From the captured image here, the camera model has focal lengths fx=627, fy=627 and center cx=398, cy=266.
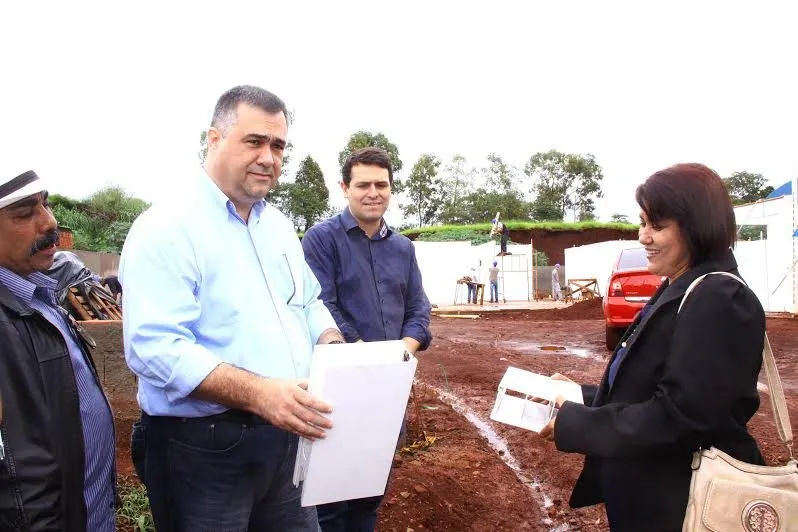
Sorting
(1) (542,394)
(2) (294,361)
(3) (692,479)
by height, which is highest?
(2) (294,361)

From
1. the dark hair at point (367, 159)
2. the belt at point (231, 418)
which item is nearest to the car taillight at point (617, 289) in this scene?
the dark hair at point (367, 159)

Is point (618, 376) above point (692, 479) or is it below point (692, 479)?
above

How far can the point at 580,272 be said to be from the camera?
Answer: 1082 inches

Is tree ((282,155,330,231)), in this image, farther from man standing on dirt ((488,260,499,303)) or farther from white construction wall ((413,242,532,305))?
man standing on dirt ((488,260,499,303))

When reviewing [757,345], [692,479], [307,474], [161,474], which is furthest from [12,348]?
[757,345]

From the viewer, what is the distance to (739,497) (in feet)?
5.63

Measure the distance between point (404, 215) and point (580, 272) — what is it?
23.8 m

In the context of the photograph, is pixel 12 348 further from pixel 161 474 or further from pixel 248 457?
pixel 248 457

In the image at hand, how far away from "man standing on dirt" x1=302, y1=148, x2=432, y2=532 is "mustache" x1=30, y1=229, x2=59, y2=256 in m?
1.32

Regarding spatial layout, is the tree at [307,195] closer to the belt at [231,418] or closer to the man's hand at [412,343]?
the man's hand at [412,343]

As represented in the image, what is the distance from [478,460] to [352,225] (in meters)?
2.51

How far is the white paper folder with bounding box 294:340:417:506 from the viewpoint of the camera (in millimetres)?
1655

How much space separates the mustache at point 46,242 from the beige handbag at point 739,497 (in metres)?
2.08

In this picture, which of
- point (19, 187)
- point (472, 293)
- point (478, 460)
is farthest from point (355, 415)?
point (472, 293)
